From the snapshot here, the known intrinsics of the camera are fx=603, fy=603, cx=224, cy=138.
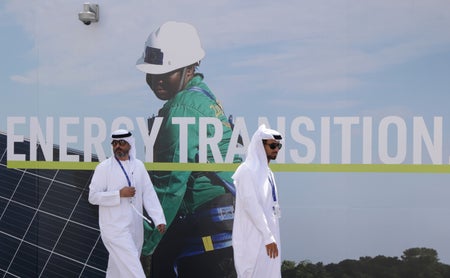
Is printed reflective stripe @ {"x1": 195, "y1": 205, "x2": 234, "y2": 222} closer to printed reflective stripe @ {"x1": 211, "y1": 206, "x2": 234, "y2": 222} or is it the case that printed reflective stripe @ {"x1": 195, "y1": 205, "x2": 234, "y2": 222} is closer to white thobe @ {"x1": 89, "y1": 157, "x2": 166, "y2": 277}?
printed reflective stripe @ {"x1": 211, "y1": 206, "x2": 234, "y2": 222}

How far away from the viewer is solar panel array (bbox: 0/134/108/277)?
4520mm

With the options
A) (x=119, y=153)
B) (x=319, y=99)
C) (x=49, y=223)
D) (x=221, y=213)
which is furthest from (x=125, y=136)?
(x=319, y=99)

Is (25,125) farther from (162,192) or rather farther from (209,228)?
(209,228)

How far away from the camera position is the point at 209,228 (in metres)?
4.41

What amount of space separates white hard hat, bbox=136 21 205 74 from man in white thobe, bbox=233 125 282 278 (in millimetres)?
940

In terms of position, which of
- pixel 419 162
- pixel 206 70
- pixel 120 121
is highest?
pixel 206 70

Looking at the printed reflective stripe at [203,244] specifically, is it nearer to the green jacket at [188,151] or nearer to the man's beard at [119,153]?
the green jacket at [188,151]

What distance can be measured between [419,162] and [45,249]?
283 cm

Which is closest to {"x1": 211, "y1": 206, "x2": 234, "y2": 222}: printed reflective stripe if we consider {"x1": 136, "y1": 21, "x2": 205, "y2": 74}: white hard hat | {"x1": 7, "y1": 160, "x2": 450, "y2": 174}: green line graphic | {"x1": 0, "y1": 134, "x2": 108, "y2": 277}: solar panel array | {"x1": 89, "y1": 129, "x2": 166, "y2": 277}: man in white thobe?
{"x1": 7, "y1": 160, "x2": 450, "y2": 174}: green line graphic

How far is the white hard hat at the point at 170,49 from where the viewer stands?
4363mm

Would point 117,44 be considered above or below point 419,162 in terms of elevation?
above

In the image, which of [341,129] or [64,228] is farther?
[64,228]

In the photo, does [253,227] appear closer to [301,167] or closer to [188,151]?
[301,167]

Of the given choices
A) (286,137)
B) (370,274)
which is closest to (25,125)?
(286,137)
